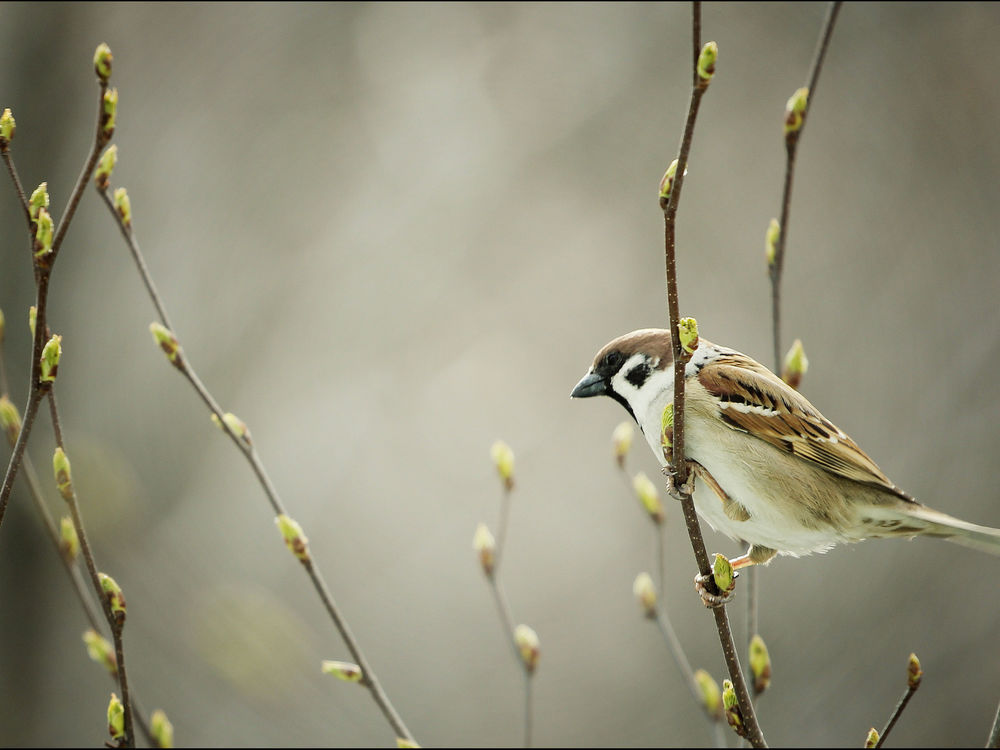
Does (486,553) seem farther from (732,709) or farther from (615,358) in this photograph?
(732,709)

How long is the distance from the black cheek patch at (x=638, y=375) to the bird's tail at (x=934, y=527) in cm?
36

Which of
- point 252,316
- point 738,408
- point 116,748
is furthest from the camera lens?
point 252,316

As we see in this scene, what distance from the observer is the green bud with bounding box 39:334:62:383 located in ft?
2.91

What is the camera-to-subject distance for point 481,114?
14.2 feet

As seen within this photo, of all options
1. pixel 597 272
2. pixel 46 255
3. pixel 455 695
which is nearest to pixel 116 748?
pixel 46 255

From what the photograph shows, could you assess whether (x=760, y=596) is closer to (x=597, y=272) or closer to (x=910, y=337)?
(x=910, y=337)

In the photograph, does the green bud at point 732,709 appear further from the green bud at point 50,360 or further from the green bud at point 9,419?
the green bud at point 9,419

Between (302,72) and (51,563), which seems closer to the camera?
(51,563)

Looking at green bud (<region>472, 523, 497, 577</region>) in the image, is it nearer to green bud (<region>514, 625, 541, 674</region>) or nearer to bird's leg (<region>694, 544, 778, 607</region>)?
green bud (<region>514, 625, 541, 674</region>)

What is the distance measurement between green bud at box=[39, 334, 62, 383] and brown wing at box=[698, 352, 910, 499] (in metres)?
0.88

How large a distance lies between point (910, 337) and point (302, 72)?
291 cm

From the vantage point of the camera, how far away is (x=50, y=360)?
906 mm

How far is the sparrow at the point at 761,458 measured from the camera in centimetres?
128

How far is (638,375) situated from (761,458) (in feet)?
0.69
